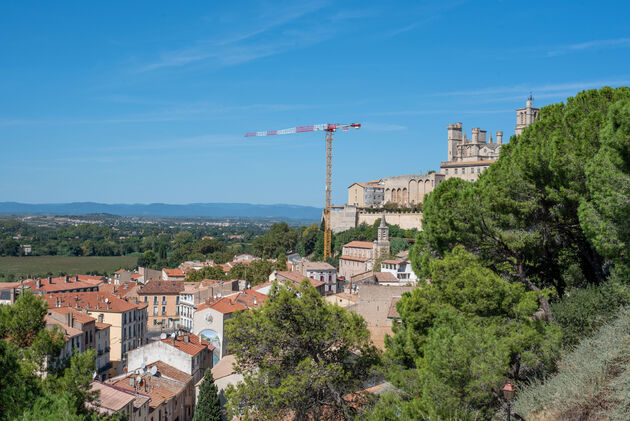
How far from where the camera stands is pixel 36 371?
13.4 m

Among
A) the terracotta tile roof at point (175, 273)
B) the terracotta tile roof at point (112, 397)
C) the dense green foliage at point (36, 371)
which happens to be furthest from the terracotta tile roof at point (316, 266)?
the dense green foliage at point (36, 371)

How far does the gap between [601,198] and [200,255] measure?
81.6 m

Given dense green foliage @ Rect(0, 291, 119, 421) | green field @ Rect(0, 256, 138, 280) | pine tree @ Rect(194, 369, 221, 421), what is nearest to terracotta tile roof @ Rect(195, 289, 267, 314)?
pine tree @ Rect(194, 369, 221, 421)

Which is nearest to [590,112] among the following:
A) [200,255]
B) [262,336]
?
[262,336]

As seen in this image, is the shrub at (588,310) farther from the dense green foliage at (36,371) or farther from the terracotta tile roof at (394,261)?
the terracotta tile roof at (394,261)

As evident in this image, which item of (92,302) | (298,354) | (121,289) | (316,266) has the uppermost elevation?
(298,354)

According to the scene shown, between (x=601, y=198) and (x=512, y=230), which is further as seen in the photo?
(x=512, y=230)

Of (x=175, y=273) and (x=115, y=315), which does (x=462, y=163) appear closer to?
(x=175, y=273)

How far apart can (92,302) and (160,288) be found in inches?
500

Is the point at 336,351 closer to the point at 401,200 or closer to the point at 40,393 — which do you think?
the point at 40,393

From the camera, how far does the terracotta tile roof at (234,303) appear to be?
3322 cm

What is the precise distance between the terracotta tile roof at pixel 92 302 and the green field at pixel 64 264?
5740cm

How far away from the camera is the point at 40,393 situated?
40.0ft

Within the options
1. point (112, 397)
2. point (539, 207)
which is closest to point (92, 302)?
point (112, 397)
